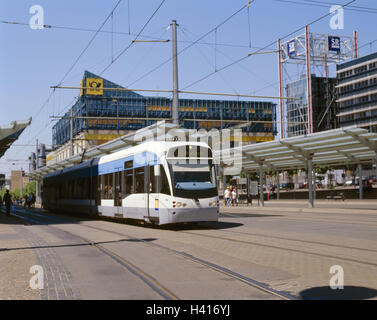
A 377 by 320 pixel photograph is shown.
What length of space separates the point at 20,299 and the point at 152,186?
34.9 feet

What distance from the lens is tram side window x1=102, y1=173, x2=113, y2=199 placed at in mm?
21094

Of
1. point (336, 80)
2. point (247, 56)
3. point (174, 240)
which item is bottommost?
point (174, 240)

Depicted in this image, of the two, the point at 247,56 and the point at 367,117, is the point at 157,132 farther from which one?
the point at 367,117

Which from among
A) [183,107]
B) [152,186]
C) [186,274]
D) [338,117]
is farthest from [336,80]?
[186,274]

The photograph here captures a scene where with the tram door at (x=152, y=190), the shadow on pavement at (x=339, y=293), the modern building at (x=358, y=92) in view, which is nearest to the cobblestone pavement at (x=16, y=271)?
the shadow on pavement at (x=339, y=293)

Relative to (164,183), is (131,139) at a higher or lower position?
higher

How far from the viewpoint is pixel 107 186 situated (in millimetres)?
21672

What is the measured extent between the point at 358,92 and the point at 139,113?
46061 mm

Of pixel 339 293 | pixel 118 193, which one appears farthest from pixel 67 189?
pixel 339 293

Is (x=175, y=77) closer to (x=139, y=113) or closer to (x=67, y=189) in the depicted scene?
(x=67, y=189)

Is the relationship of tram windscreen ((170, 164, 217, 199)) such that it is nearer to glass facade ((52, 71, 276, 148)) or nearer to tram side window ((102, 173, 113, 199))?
tram side window ((102, 173, 113, 199))

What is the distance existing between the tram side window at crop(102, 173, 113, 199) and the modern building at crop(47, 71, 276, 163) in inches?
2999
